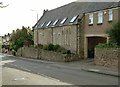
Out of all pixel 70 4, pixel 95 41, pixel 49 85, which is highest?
pixel 70 4

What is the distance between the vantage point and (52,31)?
54469 mm

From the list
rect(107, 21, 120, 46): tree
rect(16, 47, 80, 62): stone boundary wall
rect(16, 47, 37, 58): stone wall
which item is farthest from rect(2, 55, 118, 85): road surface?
rect(16, 47, 37, 58): stone wall

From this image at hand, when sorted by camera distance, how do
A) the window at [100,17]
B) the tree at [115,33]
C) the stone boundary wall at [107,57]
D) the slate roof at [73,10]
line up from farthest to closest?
the slate roof at [73,10], the window at [100,17], the tree at [115,33], the stone boundary wall at [107,57]

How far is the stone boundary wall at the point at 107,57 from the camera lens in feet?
93.9

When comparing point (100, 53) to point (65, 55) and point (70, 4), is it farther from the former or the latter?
point (70, 4)

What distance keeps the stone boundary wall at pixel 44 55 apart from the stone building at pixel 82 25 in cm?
226

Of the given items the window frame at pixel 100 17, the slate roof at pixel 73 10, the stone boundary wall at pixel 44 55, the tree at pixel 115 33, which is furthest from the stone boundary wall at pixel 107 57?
the stone boundary wall at pixel 44 55

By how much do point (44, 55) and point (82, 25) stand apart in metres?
9.98

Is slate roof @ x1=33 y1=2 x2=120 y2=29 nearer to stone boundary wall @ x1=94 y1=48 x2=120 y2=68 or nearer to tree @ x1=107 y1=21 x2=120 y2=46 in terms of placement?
tree @ x1=107 y1=21 x2=120 y2=46

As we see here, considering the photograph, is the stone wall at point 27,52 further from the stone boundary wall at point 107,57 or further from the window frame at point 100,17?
the stone boundary wall at point 107,57

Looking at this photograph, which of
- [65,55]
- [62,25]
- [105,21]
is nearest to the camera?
[105,21]

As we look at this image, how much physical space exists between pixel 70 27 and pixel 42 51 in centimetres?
757

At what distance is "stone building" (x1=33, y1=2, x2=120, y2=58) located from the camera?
36938 millimetres

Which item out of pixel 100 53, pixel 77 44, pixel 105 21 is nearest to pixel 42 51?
pixel 77 44
